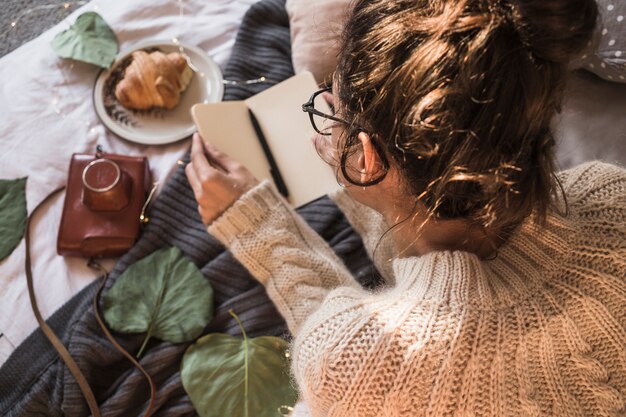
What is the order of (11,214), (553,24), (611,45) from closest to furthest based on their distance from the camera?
(553,24) < (611,45) < (11,214)

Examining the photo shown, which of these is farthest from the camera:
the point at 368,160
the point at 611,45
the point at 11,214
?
the point at 11,214

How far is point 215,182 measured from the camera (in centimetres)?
79

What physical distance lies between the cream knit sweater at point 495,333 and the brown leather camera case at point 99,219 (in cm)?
39

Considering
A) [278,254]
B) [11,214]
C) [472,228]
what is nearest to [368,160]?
[472,228]

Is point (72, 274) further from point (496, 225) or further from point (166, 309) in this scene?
point (496, 225)

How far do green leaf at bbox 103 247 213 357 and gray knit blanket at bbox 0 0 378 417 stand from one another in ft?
0.05

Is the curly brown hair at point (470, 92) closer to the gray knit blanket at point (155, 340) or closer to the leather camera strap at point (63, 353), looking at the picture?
the gray knit blanket at point (155, 340)

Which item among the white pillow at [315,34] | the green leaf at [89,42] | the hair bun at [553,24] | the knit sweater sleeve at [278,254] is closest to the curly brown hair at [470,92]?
the hair bun at [553,24]

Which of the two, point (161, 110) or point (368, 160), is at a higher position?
point (368, 160)

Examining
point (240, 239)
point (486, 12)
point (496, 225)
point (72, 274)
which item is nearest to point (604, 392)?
point (496, 225)

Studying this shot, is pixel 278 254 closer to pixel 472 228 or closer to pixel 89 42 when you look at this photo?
pixel 472 228

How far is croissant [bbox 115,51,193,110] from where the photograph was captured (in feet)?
2.94

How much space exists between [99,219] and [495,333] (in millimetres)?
579

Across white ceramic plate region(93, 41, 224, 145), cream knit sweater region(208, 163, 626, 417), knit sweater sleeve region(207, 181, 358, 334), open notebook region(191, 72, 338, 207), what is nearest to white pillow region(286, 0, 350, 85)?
open notebook region(191, 72, 338, 207)
